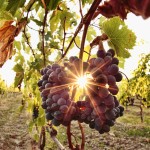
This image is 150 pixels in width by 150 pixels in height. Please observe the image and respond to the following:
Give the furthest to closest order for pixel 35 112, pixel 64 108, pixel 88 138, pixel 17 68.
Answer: pixel 88 138 < pixel 35 112 < pixel 17 68 < pixel 64 108

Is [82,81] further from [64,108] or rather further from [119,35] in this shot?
[119,35]

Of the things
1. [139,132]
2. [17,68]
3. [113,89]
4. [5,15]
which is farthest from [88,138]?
[113,89]

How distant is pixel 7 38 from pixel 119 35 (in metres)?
0.44

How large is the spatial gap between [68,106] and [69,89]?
7 centimetres

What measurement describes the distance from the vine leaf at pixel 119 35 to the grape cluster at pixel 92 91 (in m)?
0.15

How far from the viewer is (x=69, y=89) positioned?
0.86m

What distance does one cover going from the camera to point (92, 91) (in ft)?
2.41

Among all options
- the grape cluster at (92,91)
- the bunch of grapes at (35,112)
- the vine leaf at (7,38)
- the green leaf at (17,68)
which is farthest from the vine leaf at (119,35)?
the bunch of grapes at (35,112)

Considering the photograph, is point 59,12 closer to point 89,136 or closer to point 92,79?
point 92,79

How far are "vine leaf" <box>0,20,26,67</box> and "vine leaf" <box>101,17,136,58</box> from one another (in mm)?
381

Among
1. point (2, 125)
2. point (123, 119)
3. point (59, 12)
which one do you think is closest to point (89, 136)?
point (2, 125)

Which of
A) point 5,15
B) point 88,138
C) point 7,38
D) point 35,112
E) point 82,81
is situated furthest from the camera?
point 88,138

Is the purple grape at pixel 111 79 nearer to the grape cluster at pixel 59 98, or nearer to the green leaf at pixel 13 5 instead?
the grape cluster at pixel 59 98

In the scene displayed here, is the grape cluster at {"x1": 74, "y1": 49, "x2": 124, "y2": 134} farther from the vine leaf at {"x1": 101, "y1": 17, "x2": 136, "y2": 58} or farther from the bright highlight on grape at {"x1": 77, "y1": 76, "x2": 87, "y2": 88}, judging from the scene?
the vine leaf at {"x1": 101, "y1": 17, "x2": 136, "y2": 58}
